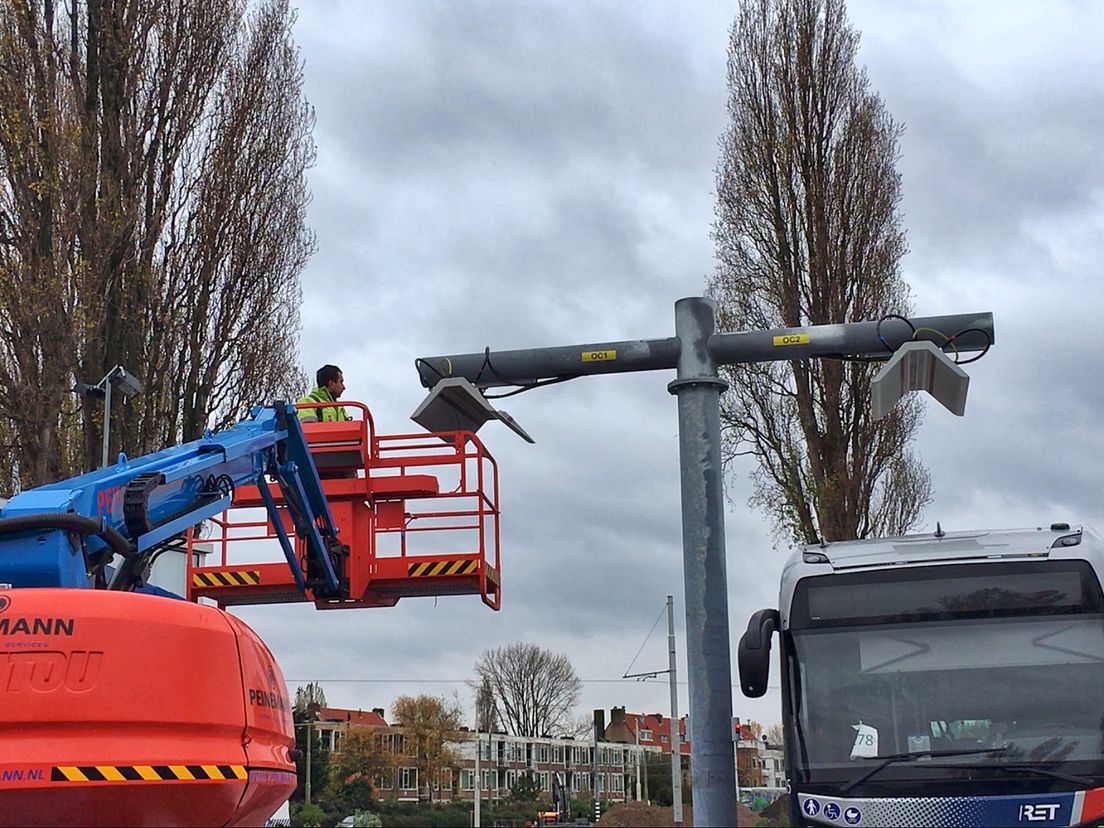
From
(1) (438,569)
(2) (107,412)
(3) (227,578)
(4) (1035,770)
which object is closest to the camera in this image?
(4) (1035,770)

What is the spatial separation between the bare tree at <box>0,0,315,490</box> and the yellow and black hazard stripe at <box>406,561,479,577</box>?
737cm

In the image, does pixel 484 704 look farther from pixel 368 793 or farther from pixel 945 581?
pixel 945 581

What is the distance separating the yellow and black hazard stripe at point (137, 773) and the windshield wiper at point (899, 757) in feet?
14.0

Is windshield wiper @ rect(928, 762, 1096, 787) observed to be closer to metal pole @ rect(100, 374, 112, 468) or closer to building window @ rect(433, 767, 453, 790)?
metal pole @ rect(100, 374, 112, 468)

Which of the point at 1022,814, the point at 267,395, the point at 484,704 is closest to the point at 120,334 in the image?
the point at 267,395

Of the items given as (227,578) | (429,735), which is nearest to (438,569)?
(227,578)

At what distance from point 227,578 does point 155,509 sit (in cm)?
408

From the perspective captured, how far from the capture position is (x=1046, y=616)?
9.30 metres

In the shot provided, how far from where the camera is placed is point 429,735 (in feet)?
252

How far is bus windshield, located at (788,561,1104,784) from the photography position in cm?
890

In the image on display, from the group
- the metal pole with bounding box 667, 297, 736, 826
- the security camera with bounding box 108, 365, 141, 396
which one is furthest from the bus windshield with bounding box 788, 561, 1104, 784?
the security camera with bounding box 108, 365, 141, 396

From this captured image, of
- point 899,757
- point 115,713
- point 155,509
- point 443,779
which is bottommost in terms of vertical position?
point 443,779

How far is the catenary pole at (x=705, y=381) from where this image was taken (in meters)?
9.86

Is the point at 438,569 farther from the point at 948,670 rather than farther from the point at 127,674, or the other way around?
the point at 127,674
